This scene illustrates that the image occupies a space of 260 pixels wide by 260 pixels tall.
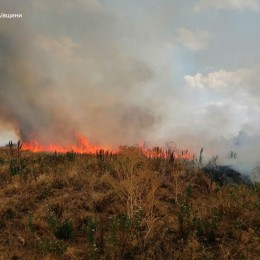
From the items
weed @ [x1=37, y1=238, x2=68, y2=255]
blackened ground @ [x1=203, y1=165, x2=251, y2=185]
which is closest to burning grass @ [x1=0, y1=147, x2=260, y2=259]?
weed @ [x1=37, y1=238, x2=68, y2=255]

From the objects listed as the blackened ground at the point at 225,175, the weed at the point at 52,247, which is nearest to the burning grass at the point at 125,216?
the weed at the point at 52,247

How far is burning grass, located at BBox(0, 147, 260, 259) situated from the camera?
873cm

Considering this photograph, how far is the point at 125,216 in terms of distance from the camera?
34.2ft

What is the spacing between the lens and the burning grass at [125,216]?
8.73 m

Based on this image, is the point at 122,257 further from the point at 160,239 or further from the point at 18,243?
the point at 18,243

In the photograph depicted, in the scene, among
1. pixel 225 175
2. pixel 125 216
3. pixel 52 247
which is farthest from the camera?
pixel 225 175

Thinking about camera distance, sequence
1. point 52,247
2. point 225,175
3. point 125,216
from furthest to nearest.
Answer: point 225,175 < point 125,216 < point 52,247

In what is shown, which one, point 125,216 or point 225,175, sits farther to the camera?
point 225,175

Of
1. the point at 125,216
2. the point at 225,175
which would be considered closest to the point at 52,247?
the point at 125,216

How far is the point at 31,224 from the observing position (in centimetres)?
981

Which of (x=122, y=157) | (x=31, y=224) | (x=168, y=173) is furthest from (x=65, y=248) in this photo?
(x=168, y=173)

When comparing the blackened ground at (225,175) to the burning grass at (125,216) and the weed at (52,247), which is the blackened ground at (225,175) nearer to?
the burning grass at (125,216)

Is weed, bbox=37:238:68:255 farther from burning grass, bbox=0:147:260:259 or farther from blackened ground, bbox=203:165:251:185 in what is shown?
blackened ground, bbox=203:165:251:185

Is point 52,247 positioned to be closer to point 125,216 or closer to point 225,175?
point 125,216
